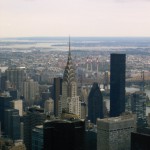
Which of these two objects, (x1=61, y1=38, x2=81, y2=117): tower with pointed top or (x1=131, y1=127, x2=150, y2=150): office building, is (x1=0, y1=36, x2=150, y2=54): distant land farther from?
(x1=131, y1=127, x2=150, y2=150): office building

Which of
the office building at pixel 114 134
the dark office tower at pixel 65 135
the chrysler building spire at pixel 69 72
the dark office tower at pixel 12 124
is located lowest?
the dark office tower at pixel 12 124

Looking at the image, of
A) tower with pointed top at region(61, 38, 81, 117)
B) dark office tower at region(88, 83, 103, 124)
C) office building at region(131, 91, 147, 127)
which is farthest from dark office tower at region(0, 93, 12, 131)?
office building at region(131, 91, 147, 127)

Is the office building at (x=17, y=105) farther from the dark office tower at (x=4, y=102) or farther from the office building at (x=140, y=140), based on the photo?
the office building at (x=140, y=140)

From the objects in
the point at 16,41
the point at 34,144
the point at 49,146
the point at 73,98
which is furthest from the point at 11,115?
the point at 49,146

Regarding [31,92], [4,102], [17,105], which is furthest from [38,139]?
[31,92]

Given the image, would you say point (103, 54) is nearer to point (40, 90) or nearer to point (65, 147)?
point (40, 90)

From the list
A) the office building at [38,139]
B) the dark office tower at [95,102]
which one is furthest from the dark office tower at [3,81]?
the office building at [38,139]
